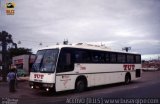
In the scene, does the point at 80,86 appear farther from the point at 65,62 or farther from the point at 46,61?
the point at 46,61

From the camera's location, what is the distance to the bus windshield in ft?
52.9

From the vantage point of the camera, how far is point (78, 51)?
18.0 m

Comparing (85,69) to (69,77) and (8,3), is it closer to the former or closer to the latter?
(69,77)

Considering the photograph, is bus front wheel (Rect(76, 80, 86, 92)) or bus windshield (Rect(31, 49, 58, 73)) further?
bus front wheel (Rect(76, 80, 86, 92))

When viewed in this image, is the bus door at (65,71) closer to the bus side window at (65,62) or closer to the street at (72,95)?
the bus side window at (65,62)

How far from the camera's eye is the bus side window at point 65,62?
16.2 metres

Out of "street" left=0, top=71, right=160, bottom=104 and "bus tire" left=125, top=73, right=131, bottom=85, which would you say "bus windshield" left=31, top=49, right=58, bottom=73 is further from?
"bus tire" left=125, top=73, right=131, bottom=85

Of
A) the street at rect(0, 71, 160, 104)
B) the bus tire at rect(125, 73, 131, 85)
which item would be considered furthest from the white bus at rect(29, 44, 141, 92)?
the bus tire at rect(125, 73, 131, 85)

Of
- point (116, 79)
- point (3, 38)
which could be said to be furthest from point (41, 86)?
point (3, 38)

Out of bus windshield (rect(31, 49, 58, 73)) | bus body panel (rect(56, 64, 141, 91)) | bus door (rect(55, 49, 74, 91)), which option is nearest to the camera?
bus door (rect(55, 49, 74, 91))

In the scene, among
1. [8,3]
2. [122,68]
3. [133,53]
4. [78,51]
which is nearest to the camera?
[78,51]

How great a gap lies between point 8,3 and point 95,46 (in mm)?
7456

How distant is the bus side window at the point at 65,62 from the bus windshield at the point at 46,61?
327 millimetres

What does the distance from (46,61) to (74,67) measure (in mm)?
1827
